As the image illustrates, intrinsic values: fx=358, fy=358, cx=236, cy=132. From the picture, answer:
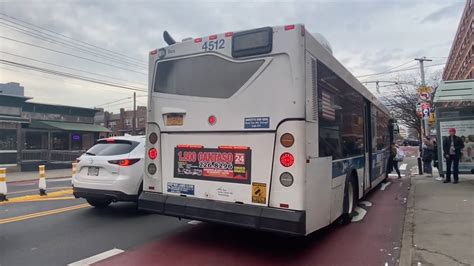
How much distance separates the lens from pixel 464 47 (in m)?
48.4


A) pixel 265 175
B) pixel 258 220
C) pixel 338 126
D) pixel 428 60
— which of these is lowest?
pixel 258 220

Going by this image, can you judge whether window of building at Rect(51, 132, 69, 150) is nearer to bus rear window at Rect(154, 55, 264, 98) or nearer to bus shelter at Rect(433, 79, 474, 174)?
bus rear window at Rect(154, 55, 264, 98)

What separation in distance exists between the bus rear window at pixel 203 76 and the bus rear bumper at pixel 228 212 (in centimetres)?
161

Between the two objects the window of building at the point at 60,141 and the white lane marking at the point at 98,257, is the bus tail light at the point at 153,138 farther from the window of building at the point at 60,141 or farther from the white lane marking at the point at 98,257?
the window of building at the point at 60,141

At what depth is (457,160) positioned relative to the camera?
11.5m

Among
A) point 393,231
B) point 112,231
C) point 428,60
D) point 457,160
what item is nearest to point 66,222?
point 112,231

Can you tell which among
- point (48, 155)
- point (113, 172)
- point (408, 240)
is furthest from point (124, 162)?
point (48, 155)

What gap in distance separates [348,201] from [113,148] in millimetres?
4979

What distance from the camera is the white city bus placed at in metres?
4.67

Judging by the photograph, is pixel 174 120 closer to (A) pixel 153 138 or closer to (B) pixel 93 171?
(A) pixel 153 138

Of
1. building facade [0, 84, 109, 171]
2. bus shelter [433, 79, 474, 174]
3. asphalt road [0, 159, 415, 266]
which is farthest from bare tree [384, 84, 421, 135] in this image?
asphalt road [0, 159, 415, 266]

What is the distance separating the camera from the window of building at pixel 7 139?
899 inches

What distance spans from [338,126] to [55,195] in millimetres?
9013

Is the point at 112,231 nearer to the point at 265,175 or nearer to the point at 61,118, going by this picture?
the point at 265,175
